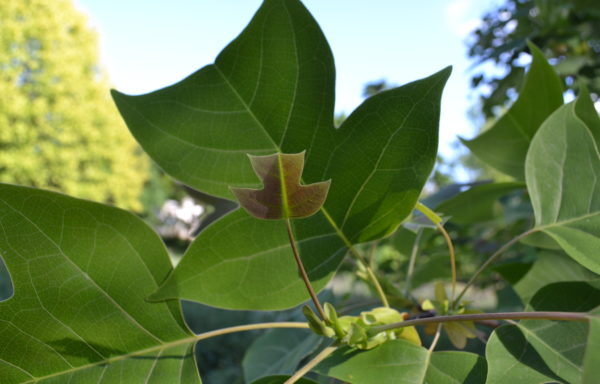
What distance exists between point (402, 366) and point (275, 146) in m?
0.27

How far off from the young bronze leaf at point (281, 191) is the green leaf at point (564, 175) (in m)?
0.29

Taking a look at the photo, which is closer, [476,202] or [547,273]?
[547,273]

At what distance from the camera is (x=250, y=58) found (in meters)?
0.56

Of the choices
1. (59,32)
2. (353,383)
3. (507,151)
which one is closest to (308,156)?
(353,383)

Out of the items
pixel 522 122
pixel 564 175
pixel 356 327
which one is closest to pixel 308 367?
pixel 356 327

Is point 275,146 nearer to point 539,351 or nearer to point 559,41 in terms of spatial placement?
point 539,351

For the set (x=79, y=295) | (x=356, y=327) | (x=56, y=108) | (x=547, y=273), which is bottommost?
(x=547, y=273)

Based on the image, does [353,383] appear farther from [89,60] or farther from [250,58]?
[89,60]

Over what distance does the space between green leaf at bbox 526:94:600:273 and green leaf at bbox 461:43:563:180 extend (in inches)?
8.0

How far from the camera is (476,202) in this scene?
3.33 ft

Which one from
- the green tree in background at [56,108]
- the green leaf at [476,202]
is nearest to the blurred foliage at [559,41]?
the green leaf at [476,202]

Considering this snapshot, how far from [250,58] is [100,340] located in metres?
0.34

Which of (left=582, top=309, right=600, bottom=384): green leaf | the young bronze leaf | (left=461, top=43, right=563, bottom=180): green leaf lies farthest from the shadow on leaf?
(left=461, top=43, right=563, bottom=180): green leaf

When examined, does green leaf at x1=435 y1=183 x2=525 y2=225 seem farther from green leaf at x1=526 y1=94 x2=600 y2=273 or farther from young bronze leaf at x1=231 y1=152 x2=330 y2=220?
young bronze leaf at x1=231 y1=152 x2=330 y2=220
